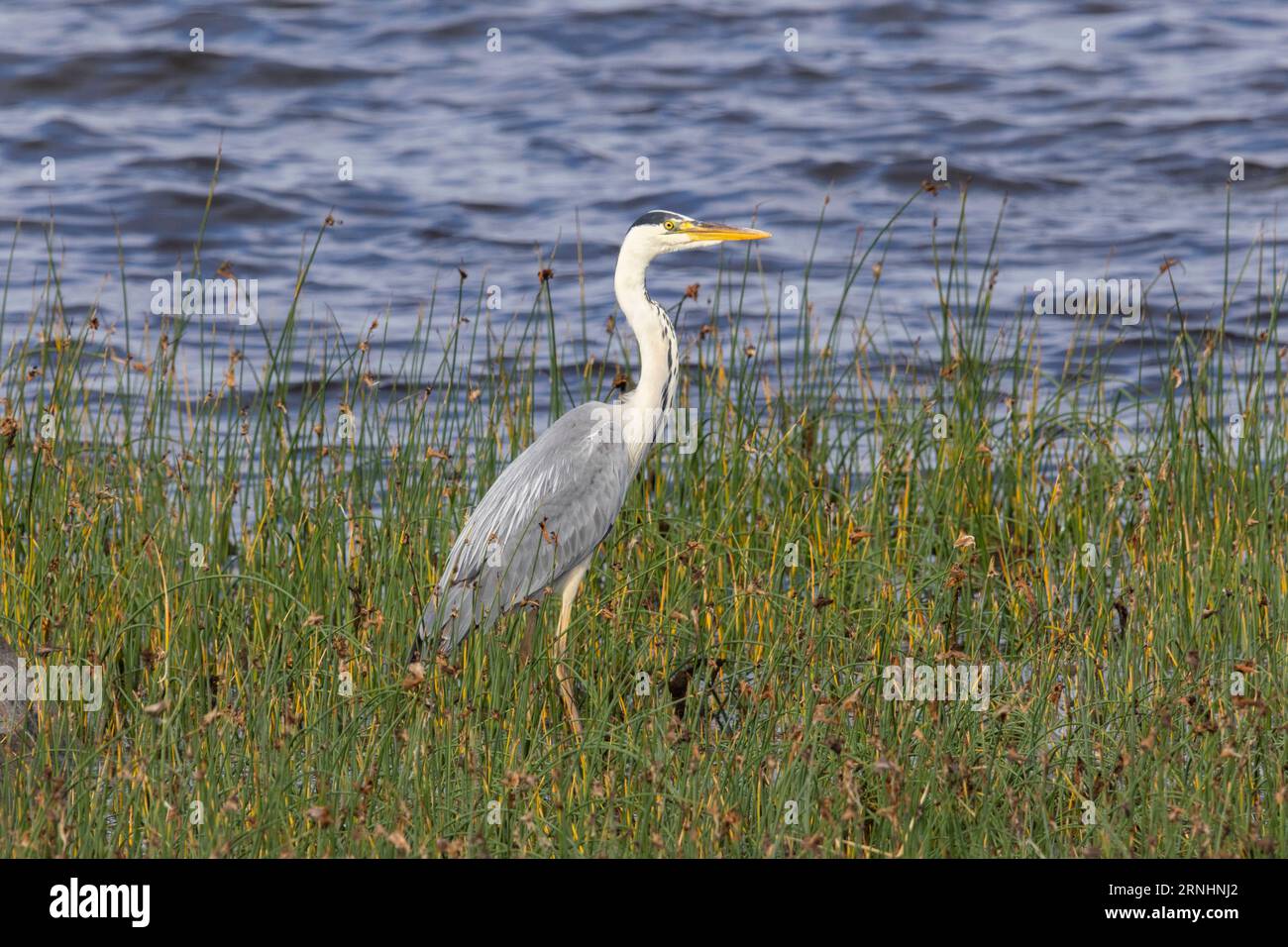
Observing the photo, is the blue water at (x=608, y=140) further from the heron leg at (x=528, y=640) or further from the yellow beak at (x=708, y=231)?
the heron leg at (x=528, y=640)

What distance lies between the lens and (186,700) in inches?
201

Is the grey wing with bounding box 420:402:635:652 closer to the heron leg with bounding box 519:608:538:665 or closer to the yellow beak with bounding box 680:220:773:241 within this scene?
the heron leg with bounding box 519:608:538:665

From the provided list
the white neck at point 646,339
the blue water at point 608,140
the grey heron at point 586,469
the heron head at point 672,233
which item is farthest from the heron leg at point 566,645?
the blue water at point 608,140

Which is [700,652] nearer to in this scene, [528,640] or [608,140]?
[528,640]

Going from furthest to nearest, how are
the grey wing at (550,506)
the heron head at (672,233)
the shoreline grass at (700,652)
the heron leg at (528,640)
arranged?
the heron head at (672,233), the grey wing at (550,506), the heron leg at (528,640), the shoreline grass at (700,652)

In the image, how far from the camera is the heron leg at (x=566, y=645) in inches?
197

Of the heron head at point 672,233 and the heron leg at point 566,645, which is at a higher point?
the heron head at point 672,233

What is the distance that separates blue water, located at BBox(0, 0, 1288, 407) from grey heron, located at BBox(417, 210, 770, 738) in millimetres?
4447

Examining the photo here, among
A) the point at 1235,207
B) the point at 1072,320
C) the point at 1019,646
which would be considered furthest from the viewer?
the point at 1235,207

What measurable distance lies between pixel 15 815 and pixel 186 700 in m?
0.96

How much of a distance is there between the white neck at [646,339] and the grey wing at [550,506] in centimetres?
15
